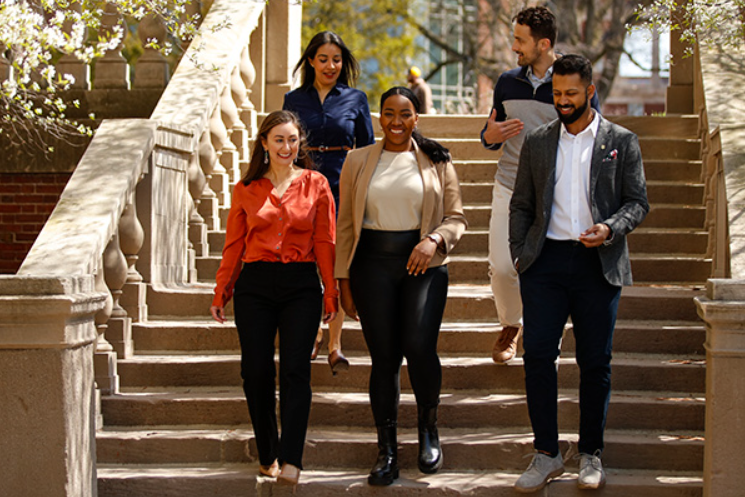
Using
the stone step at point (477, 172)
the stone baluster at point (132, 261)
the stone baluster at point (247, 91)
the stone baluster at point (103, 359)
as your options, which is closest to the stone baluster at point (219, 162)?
the stone baluster at point (247, 91)

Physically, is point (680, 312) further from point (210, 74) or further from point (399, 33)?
point (399, 33)

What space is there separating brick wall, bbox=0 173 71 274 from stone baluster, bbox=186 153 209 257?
1785mm

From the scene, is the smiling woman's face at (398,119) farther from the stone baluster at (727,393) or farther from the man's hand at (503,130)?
the stone baluster at (727,393)

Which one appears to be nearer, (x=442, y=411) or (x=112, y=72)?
(x=442, y=411)

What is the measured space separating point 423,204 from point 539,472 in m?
1.50

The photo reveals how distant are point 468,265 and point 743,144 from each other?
222 centimetres

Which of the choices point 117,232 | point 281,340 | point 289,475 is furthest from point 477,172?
point 289,475

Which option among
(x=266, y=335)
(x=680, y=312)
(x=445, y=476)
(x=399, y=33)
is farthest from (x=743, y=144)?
(x=399, y=33)

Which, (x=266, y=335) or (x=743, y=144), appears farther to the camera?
(x=743, y=144)

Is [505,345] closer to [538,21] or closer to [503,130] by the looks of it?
[503,130]

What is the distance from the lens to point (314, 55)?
22.2ft

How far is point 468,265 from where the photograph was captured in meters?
8.18

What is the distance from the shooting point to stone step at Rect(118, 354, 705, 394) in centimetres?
664

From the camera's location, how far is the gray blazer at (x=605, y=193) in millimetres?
5520
